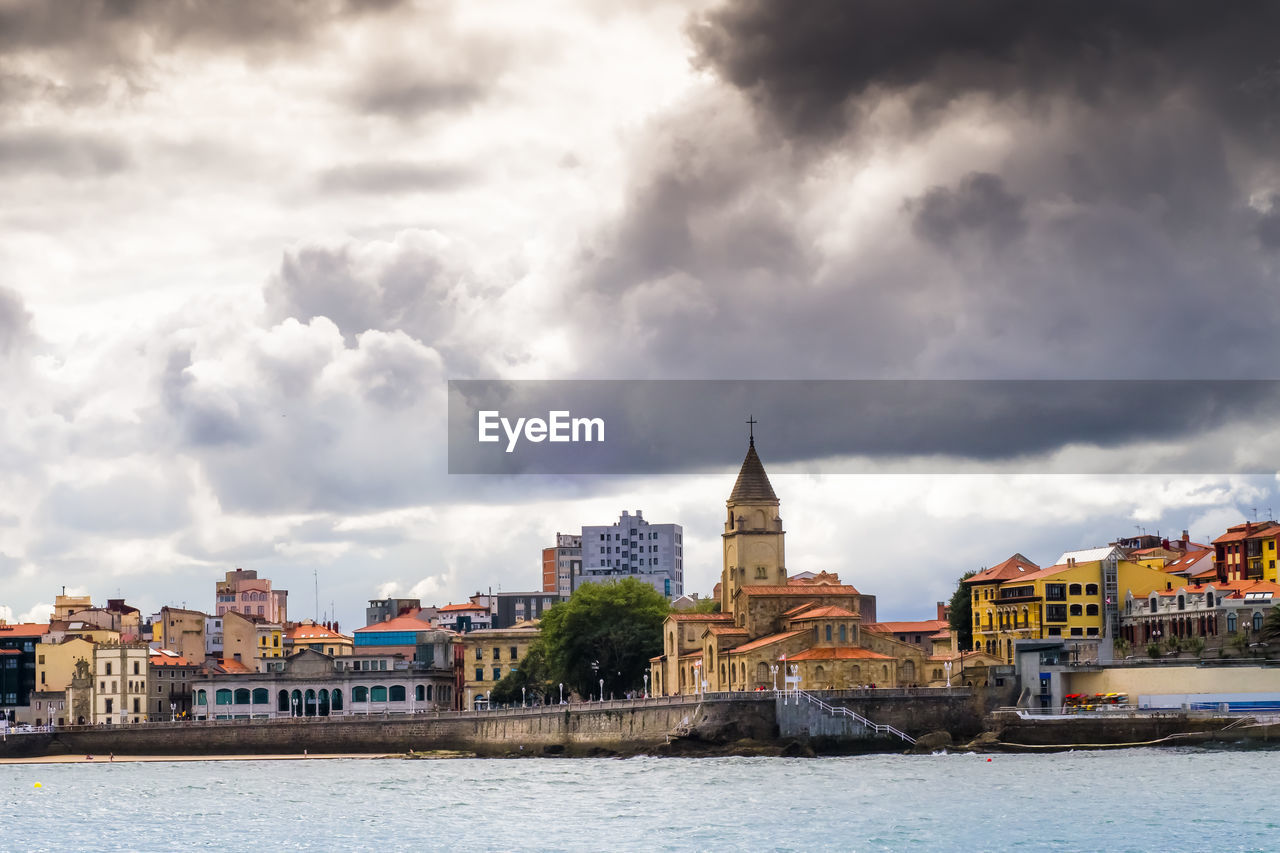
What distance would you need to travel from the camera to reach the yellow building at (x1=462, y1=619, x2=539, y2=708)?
151 meters

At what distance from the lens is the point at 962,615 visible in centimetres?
13962

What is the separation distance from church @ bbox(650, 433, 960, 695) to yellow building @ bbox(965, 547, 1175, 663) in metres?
4.46

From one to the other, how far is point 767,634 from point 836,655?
9.15m

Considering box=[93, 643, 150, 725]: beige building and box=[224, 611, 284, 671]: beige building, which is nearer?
box=[93, 643, 150, 725]: beige building

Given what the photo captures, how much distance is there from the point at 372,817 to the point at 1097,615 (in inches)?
2560

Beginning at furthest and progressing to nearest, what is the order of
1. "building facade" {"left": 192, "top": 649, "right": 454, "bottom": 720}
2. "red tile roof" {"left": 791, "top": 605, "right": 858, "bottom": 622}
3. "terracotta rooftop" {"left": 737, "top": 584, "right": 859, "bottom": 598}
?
"building facade" {"left": 192, "top": 649, "right": 454, "bottom": 720} < "terracotta rooftop" {"left": 737, "top": 584, "right": 859, "bottom": 598} < "red tile roof" {"left": 791, "top": 605, "right": 858, "bottom": 622}

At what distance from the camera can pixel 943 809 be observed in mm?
67062

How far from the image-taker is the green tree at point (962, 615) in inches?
5354

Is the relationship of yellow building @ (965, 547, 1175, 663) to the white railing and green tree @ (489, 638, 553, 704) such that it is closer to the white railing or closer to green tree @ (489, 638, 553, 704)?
the white railing

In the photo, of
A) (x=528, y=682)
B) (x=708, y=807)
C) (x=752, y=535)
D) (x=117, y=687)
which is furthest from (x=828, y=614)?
(x=117, y=687)

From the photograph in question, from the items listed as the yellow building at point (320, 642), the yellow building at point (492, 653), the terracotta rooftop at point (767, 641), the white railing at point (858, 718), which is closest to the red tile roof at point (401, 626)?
the yellow building at point (320, 642)

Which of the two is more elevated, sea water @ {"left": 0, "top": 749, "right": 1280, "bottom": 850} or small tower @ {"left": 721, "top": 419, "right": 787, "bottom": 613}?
small tower @ {"left": 721, "top": 419, "right": 787, "bottom": 613}

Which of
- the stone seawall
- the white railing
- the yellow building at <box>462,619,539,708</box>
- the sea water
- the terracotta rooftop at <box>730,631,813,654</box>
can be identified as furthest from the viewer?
the yellow building at <box>462,619,539,708</box>

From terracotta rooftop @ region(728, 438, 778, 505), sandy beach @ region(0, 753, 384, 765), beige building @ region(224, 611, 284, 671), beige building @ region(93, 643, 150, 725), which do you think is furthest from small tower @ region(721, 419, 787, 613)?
beige building @ region(224, 611, 284, 671)
